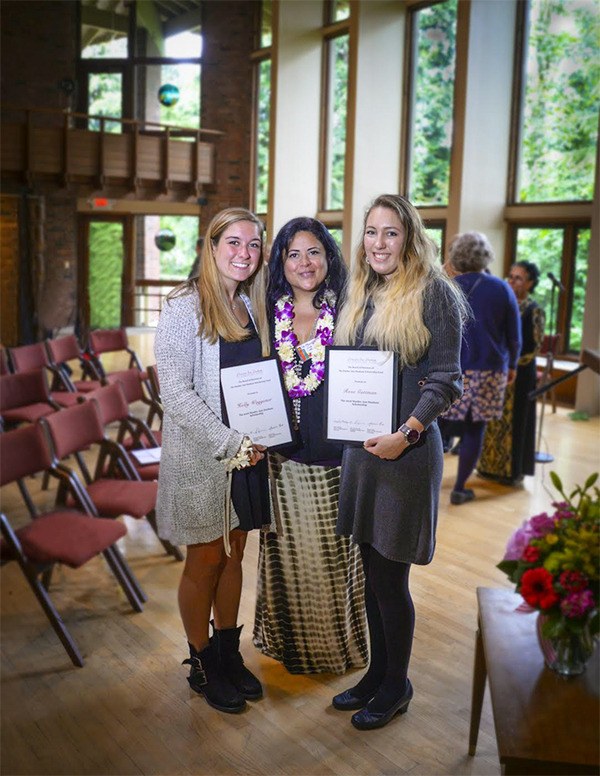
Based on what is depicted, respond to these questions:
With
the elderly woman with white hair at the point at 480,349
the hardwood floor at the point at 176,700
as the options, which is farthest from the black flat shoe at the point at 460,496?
the hardwood floor at the point at 176,700

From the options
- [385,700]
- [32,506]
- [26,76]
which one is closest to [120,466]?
[32,506]

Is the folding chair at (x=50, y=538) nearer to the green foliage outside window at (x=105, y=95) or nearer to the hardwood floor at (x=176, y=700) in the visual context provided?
the hardwood floor at (x=176, y=700)

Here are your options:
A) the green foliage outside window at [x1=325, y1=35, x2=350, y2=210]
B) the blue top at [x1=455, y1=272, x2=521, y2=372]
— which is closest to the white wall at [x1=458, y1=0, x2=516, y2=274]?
the green foliage outside window at [x1=325, y1=35, x2=350, y2=210]

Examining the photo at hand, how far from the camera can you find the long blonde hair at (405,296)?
7.63 feet

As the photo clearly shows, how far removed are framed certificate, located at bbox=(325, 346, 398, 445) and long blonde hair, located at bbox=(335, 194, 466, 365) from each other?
0.05 metres

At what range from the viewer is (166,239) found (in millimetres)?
15656

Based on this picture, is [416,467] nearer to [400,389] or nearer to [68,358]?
[400,389]

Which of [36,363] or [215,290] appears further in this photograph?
[36,363]

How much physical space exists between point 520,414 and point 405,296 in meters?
3.58

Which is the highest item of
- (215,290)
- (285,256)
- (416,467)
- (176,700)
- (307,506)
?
(285,256)

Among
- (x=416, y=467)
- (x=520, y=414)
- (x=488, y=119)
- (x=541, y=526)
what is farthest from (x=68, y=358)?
(x=488, y=119)

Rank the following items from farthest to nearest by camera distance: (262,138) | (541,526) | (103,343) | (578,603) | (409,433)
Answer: (262,138) < (103,343) < (409,433) < (541,526) < (578,603)

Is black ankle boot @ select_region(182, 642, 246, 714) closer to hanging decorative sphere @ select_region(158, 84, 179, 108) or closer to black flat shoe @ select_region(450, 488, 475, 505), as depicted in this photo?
black flat shoe @ select_region(450, 488, 475, 505)

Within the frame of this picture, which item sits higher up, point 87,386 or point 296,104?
point 296,104
